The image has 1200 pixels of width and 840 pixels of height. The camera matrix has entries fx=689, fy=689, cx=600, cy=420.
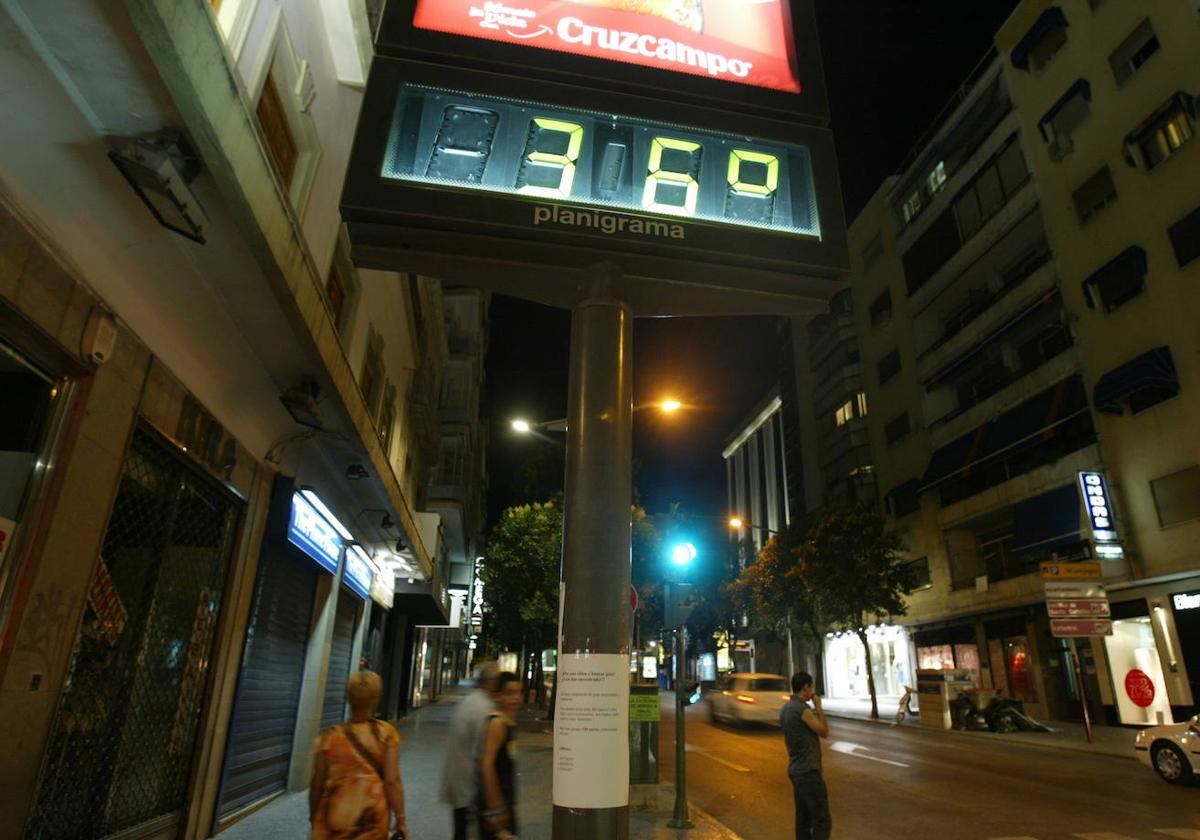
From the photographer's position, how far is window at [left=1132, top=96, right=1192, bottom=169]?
20.9 metres

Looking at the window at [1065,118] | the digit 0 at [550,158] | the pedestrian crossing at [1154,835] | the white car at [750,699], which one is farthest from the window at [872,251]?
the digit 0 at [550,158]

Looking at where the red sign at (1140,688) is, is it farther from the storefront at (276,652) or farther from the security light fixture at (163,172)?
the security light fixture at (163,172)

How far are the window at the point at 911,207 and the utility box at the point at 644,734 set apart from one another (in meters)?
33.1

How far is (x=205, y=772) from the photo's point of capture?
6.83m

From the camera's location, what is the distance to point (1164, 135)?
2167 centimetres

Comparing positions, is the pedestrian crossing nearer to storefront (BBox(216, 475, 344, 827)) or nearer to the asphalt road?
the asphalt road

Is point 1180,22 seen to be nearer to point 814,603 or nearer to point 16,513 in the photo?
point 814,603

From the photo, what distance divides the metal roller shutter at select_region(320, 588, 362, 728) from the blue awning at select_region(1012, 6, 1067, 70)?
31.6 meters

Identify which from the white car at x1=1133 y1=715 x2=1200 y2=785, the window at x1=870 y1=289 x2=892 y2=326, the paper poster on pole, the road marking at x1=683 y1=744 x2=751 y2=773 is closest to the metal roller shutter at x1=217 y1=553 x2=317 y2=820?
the paper poster on pole

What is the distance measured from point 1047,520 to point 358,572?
23.9 meters

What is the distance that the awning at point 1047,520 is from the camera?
23.6 m

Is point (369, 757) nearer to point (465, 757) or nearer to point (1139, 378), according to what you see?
point (465, 757)

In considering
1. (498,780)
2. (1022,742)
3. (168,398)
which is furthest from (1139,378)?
(168,398)

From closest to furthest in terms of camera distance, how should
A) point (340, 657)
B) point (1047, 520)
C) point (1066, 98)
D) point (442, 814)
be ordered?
point (442, 814) → point (340, 657) → point (1047, 520) → point (1066, 98)
